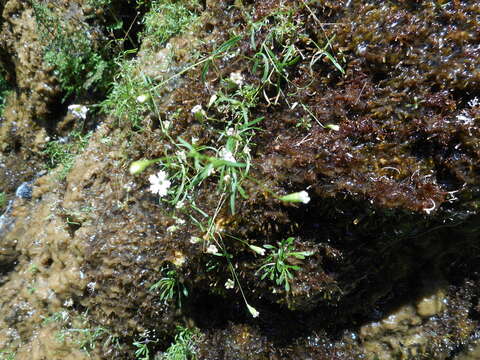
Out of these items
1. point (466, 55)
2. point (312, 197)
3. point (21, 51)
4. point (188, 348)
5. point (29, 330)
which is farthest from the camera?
point (21, 51)

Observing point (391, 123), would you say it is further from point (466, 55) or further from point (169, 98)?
point (169, 98)

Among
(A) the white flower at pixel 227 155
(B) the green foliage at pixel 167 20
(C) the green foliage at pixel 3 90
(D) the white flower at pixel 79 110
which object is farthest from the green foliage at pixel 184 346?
(C) the green foliage at pixel 3 90

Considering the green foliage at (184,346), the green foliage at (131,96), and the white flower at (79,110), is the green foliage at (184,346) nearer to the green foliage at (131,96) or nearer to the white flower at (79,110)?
the green foliage at (131,96)

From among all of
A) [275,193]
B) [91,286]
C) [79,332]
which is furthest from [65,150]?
[275,193]

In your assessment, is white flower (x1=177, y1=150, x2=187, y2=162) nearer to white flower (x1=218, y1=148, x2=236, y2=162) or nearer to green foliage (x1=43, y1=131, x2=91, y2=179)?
white flower (x1=218, y1=148, x2=236, y2=162)

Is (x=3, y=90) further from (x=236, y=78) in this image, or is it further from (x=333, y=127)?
(x=333, y=127)

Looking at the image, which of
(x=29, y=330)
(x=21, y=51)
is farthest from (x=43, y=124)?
(x=29, y=330)
